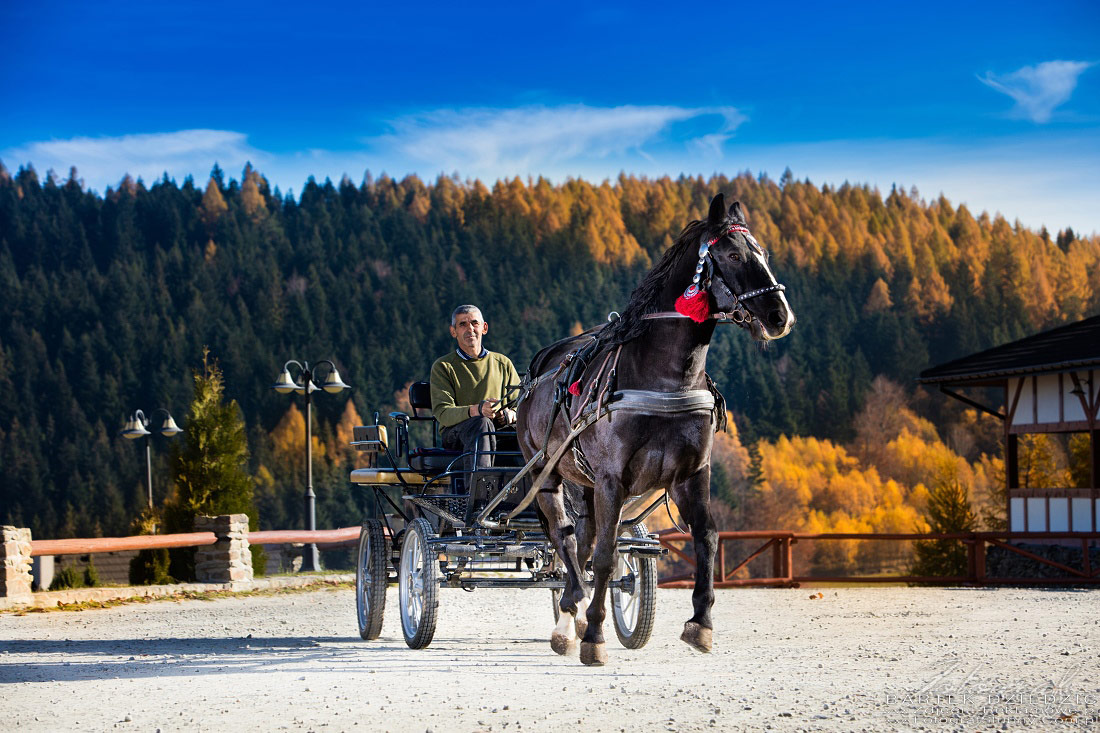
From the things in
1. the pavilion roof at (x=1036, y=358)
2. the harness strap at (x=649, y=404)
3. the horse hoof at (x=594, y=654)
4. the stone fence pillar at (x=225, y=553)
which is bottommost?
the stone fence pillar at (x=225, y=553)

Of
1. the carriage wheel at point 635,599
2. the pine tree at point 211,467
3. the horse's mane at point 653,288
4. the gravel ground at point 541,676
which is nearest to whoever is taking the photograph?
the gravel ground at point 541,676

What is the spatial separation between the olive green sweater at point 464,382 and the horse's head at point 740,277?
125 inches

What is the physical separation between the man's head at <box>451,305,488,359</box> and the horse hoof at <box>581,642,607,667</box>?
311 centimetres

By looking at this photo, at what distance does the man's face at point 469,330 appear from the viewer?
9.66 m

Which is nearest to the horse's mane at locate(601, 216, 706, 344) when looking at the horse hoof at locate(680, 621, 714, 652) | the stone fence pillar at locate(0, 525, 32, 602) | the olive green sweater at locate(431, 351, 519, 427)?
the horse hoof at locate(680, 621, 714, 652)

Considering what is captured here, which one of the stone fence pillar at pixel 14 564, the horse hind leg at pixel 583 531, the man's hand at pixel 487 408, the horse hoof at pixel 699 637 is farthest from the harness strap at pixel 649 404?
the stone fence pillar at pixel 14 564

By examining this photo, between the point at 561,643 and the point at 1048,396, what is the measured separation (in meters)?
22.3

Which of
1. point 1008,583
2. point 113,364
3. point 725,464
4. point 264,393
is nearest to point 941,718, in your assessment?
point 1008,583

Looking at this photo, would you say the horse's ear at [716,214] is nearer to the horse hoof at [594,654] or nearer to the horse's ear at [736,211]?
the horse's ear at [736,211]

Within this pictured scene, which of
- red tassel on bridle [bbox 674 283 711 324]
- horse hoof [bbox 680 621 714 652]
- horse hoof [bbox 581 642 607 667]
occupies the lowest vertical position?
horse hoof [bbox 581 642 607 667]

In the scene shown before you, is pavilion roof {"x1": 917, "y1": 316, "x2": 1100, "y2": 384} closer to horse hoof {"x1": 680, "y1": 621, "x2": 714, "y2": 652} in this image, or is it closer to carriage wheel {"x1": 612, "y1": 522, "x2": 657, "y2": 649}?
carriage wheel {"x1": 612, "y1": 522, "x2": 657, "y2": 649}

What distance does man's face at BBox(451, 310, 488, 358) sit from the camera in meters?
9.66

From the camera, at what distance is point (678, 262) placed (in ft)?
23.3

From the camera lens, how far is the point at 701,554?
687 centimetres
